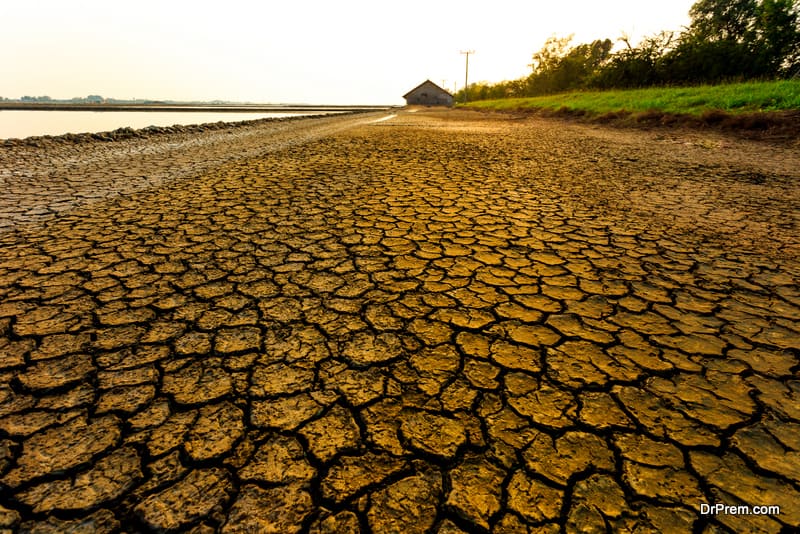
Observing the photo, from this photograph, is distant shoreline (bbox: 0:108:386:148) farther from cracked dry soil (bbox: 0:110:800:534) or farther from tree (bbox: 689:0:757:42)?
tree (bbox: 689:0:757:42)

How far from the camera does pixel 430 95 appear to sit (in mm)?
47125

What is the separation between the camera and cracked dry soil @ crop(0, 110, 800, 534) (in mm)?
1034

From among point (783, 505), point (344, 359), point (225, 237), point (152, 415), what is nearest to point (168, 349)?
point (152, 415)

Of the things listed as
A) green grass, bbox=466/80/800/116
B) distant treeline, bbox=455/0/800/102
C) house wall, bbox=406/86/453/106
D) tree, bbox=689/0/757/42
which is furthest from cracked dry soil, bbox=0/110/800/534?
house wall, bbox=406/86/453/106

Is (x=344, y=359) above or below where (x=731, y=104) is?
below

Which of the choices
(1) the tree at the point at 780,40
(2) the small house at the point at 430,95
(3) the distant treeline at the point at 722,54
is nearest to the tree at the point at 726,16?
(3) the distant treeline at the point at 722,54

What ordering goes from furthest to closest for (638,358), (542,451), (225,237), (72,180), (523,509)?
1. (72,180)
2. (225,237)
3. (638,358)
4. (542,451)
5. (523,509)

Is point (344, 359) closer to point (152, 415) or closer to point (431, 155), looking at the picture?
point (152, 415)

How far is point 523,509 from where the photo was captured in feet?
3.28

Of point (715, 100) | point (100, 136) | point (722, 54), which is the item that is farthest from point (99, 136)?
point (722, 54)

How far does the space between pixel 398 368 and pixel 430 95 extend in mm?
51912

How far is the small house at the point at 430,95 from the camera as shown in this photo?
152 feet

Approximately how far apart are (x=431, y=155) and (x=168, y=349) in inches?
224

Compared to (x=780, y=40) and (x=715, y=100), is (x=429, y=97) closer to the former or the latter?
(x=780, y=40)
